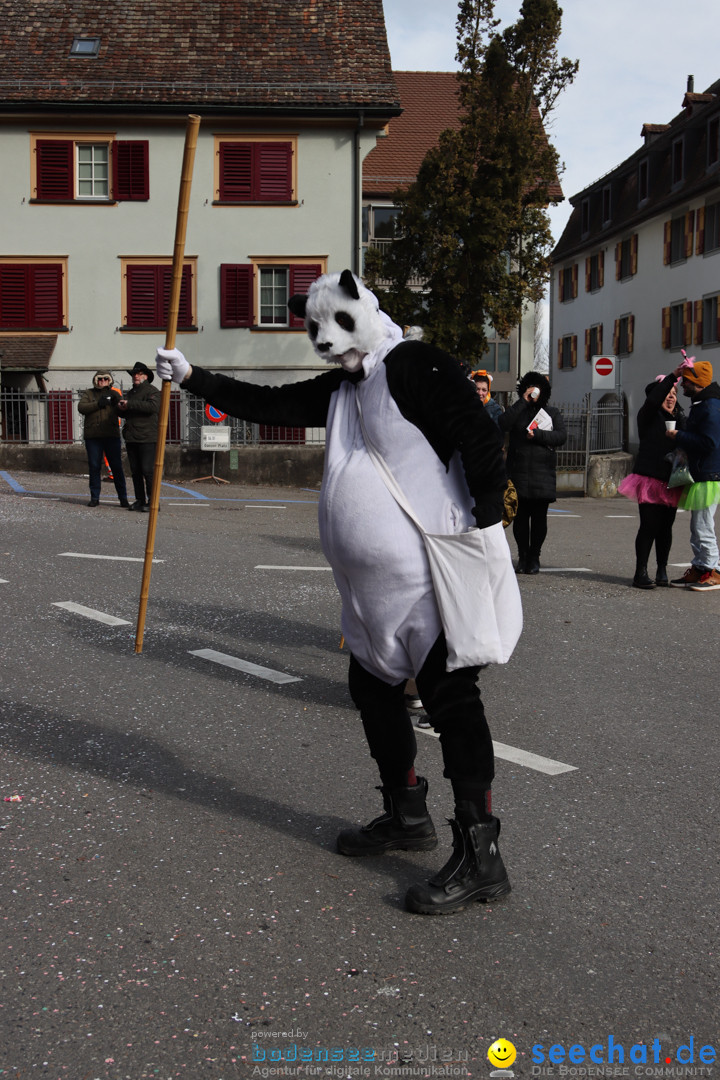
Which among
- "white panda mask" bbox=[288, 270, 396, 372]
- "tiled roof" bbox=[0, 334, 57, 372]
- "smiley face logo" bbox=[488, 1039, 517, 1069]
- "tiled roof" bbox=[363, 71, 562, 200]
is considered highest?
"tiled roof" bbox=[363, 71, 562, 200]

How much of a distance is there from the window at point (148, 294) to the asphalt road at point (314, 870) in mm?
22346

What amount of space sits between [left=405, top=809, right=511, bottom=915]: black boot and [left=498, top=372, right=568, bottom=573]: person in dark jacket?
6.83m

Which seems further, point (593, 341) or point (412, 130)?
point (593, 341)

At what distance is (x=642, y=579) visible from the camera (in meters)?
9.46

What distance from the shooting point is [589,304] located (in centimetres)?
4706

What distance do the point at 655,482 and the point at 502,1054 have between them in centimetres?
750

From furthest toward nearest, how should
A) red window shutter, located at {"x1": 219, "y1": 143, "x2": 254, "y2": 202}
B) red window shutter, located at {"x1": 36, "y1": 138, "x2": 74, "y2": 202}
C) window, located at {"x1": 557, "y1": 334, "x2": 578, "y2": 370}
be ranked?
window, located at {"x1": 557, "y1": 334, "x2": 578, "y2": 370}, red window shutter, located at {"x1": 219, "y1": 143, "x2": 254, "y2": 202}, red window shutter, located at {"x1": 36, "y1": 138, "x2": 74, "y2": 202}

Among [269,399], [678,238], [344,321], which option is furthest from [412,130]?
[344,321]

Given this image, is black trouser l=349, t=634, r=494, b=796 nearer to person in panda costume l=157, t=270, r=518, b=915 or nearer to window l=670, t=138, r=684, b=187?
person in panda costume l=157, t=270, r=518, b=915

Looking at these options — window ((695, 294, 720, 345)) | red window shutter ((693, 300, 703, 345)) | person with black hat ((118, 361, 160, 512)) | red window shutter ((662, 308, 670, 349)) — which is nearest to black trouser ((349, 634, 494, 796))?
person with black hat ((118, 361, 160, 512))

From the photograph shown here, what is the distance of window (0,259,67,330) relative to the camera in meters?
28.4

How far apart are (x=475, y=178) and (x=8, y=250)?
39.0 feet

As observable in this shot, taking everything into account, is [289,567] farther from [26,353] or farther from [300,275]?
[26,353]

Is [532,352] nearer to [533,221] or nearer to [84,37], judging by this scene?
[533,221]
